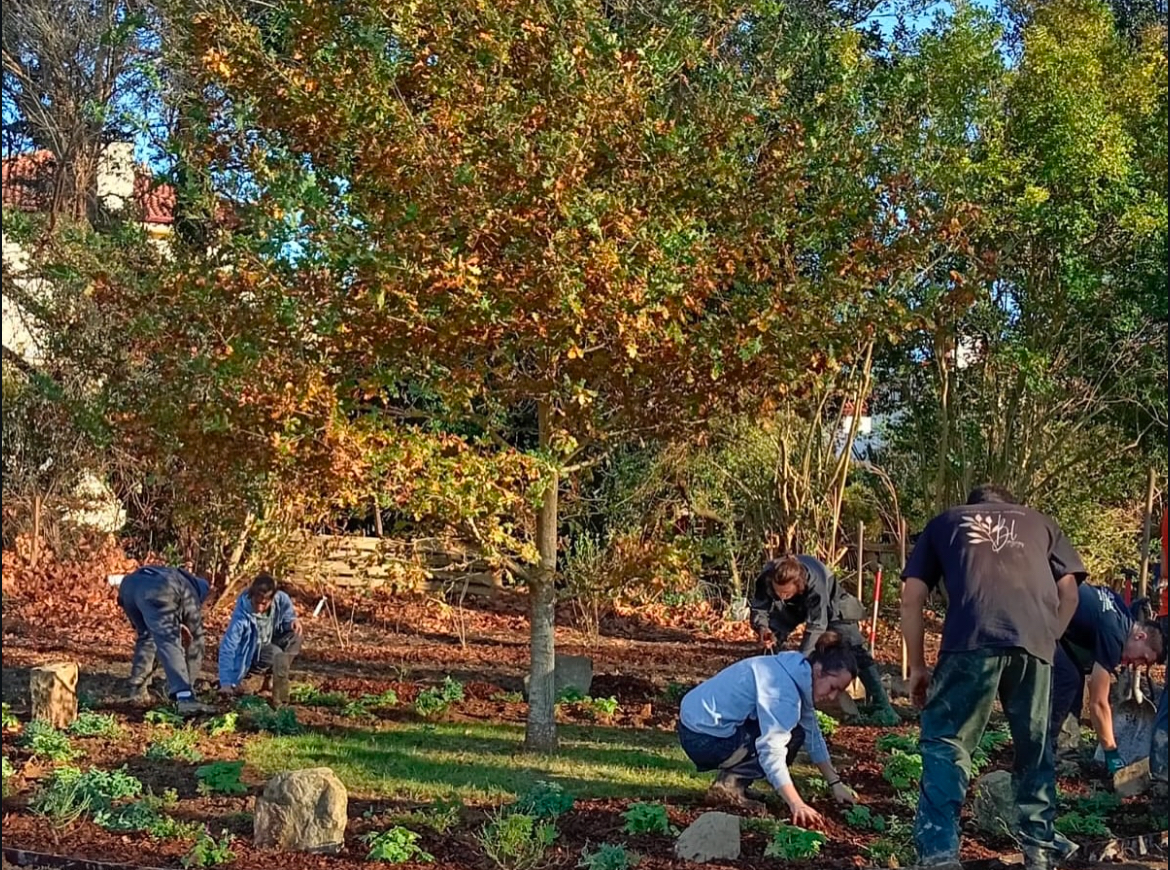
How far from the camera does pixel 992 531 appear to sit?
514 cm

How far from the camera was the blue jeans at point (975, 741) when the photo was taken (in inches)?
197

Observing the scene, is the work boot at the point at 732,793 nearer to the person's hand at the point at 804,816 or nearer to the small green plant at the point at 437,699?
the person's hand at the point at 804,816

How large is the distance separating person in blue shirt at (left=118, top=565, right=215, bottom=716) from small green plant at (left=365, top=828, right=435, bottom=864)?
368cm

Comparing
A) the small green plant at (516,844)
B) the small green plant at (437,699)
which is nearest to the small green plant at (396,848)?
the small green plant at (516,844)

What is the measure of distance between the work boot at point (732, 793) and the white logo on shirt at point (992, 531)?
169 centimetres

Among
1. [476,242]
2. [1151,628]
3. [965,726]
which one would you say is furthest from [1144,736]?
[476,242]

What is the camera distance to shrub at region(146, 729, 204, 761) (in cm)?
693

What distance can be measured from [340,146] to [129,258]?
1.44m

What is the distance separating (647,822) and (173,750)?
2.95 m

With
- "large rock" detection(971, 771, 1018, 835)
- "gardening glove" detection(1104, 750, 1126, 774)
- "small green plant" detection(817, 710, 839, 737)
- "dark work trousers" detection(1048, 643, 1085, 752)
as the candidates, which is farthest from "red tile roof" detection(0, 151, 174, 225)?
"large rock" detection(971, 771, 1018, 835)

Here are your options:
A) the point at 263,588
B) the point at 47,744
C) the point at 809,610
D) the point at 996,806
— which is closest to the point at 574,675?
the point at 809,610

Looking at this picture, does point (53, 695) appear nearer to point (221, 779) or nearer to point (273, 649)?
point (273, 649)

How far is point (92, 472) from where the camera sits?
574 inches

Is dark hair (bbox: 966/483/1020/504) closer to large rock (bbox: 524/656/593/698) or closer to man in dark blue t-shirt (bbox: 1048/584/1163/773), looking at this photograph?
man in dark blue t-shirt (bbox: 1048/584/1163/773)
